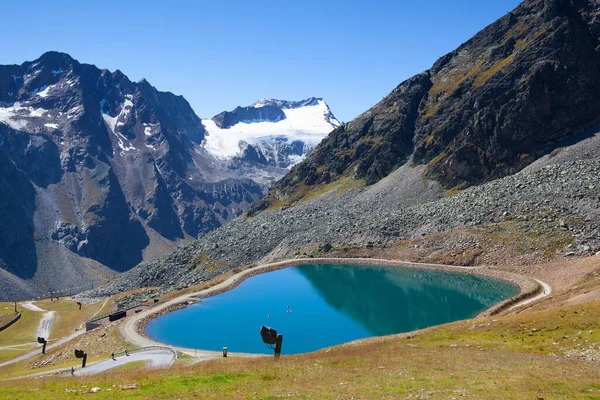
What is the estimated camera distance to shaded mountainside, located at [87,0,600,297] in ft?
307

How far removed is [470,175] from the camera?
140750mm

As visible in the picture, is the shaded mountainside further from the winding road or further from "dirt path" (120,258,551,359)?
the winding road

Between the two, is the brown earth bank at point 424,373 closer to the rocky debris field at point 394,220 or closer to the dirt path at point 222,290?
the dirt path at point 222,290

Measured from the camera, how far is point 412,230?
10781 centimetres

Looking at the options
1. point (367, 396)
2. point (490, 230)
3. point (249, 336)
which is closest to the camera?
point (367, 396)

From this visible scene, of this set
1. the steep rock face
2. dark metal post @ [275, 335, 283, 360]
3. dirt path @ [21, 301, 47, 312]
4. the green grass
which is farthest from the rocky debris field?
dark metal post @ [275, 335, 283, 360]

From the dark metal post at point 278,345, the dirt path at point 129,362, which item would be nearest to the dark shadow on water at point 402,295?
the dirt path at point 129,362

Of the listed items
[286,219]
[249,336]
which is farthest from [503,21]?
[249,336]

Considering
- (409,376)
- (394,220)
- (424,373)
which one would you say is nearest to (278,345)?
(409,376)

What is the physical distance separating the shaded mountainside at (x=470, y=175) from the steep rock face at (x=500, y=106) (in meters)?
0.40

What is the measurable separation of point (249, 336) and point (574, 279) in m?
43.5

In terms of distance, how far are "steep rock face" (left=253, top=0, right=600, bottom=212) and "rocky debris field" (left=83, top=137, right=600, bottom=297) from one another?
12.2m

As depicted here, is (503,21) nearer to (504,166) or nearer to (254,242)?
(504,166)

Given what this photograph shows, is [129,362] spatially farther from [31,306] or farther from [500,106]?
[500,106]
